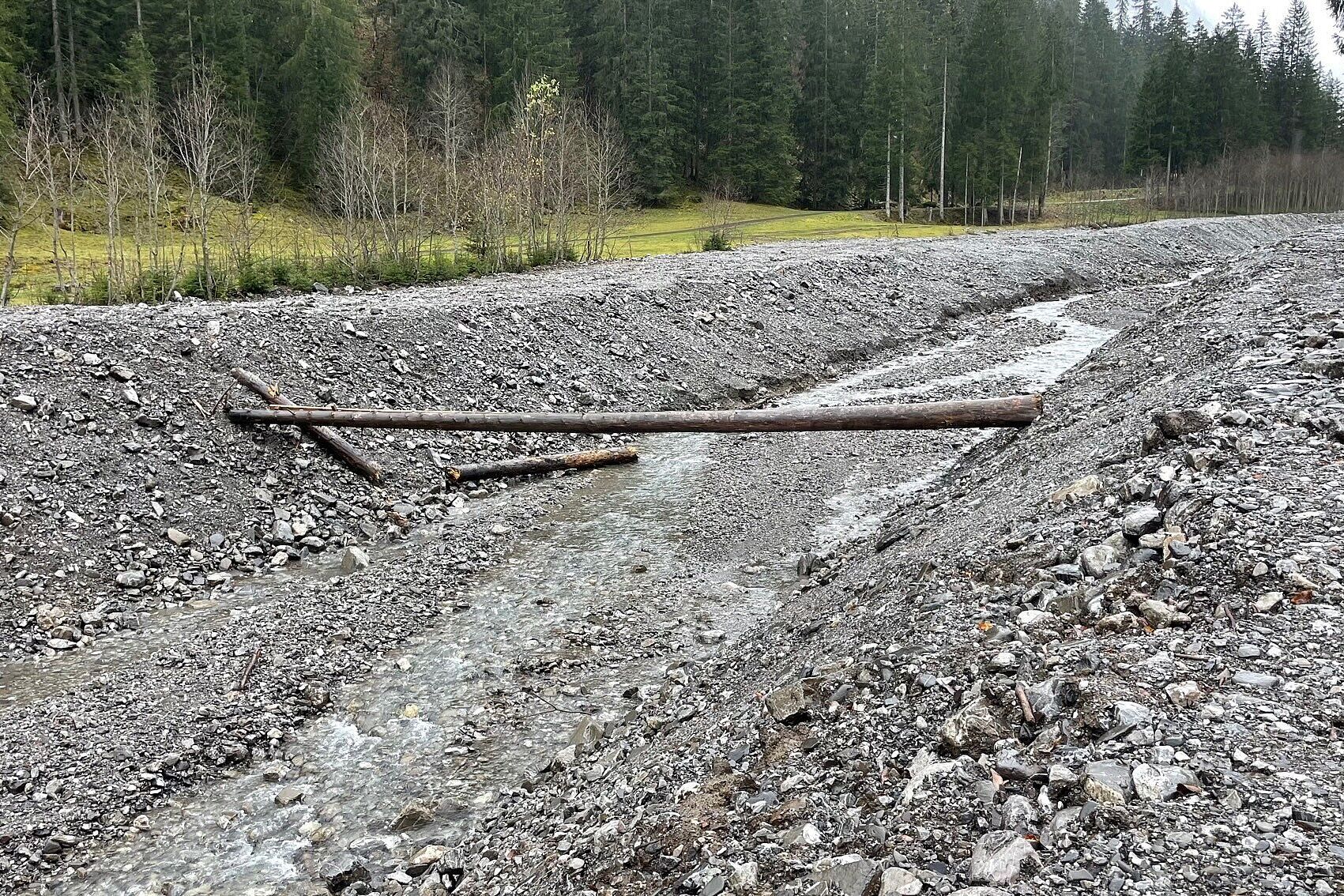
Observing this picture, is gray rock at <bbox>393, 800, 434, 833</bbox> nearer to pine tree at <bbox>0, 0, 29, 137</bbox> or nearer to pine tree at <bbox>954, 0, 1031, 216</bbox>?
pine tree at <bbox>0, 0, 29, 137</bbox>

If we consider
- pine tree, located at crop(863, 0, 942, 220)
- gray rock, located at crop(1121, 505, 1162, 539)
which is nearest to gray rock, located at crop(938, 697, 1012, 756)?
gray rock, located at crop(1121, 505, 1162, 539)

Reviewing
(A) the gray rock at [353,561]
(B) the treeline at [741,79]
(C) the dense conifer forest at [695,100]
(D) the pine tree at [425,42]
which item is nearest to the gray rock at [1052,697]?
(A) the gray rock at [353,561]

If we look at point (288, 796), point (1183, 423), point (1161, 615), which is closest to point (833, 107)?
point (1183, 423)

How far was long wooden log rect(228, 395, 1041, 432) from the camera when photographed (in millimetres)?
11078

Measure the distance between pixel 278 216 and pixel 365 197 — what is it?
85.6 feet

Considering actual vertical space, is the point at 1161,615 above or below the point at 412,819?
above

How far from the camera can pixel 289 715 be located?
852 centimetres

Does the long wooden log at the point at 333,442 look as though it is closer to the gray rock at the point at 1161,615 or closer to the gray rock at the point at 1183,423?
the gray rock at the point at 1183,423

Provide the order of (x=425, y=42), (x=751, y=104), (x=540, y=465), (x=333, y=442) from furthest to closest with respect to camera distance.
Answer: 1. (x=751, y=104)
2. (x=425, y=42)
3. (x=540, y=465)
4. (x=333, y=442)

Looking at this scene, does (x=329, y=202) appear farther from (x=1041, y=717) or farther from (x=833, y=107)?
(x=833, y=107)

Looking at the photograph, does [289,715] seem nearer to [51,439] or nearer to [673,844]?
[673,844]

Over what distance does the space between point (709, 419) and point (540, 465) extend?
4.73 metres

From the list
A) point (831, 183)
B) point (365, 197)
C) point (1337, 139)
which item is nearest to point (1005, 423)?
point (365, 197)

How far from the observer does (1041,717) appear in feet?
17.3
